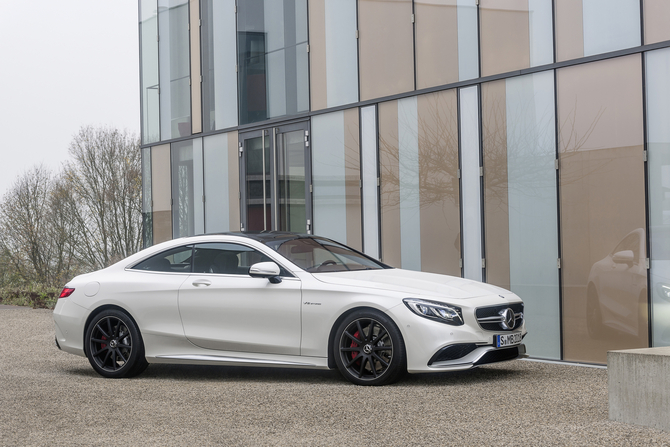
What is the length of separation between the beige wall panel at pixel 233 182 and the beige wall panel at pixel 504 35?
6.13 metres

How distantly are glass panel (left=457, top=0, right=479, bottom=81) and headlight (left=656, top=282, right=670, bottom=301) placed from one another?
3.77 metres

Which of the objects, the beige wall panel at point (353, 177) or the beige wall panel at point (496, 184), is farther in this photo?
the beige wall panel at point (353, 177)

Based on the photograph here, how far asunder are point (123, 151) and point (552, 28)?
78.1 ft

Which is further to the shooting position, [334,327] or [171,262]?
[171,262]

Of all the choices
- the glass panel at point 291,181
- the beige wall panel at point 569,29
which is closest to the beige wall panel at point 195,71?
the glass panel at point 291,181

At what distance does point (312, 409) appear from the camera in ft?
19.4

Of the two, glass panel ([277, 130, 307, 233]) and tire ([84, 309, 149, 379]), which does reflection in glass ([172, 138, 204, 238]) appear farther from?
tire ([84, 309, 149, 379])

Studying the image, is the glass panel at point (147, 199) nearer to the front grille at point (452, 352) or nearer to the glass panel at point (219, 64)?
the glass panel at point (219, 64)

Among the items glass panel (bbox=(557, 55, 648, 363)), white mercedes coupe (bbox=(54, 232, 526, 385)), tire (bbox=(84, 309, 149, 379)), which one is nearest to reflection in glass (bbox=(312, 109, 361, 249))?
white mercedes coupe (bbox=(54, 232, 526, 385))

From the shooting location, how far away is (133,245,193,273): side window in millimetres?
8109

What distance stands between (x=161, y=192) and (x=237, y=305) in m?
9.60

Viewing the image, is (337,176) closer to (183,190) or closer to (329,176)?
(329,176)

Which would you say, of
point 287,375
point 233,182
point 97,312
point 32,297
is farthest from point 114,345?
point 32,297

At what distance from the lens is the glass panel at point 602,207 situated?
8.45 meters
